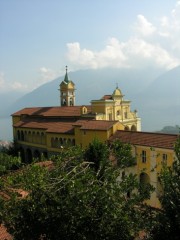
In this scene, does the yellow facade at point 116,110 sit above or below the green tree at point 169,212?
above

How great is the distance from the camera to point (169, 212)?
11.6 metres

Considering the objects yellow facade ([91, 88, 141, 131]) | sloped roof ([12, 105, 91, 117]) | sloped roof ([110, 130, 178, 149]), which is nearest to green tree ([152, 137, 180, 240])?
sloped roof ([110, 130, 178, 149])

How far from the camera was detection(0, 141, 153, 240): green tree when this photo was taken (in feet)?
35.7

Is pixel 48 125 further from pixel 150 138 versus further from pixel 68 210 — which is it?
pixel 68 210

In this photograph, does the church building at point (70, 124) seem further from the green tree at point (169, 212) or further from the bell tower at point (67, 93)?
the green tree at point (169, 212)

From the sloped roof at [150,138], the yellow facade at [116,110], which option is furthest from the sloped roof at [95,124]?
the yellow facade at [116,110]

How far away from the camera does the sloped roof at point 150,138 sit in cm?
3272

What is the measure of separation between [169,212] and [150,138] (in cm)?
2368

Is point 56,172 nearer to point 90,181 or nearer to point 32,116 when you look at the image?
point 90,181

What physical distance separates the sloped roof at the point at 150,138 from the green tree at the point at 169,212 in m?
19.9

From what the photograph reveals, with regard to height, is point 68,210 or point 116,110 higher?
point 116,110

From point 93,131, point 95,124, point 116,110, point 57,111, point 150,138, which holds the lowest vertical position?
point 150,138

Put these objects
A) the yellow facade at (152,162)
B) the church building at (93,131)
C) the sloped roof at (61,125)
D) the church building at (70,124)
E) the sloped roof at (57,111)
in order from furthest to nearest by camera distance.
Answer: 1. the sloped roof at (57,111)
2. the church building at (70,124)
3. the sloped roof at (61,125)
4. the church building at (93,131)
5. the yellow facade at (152,162)

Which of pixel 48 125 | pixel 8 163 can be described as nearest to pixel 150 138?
pixel 8 163
